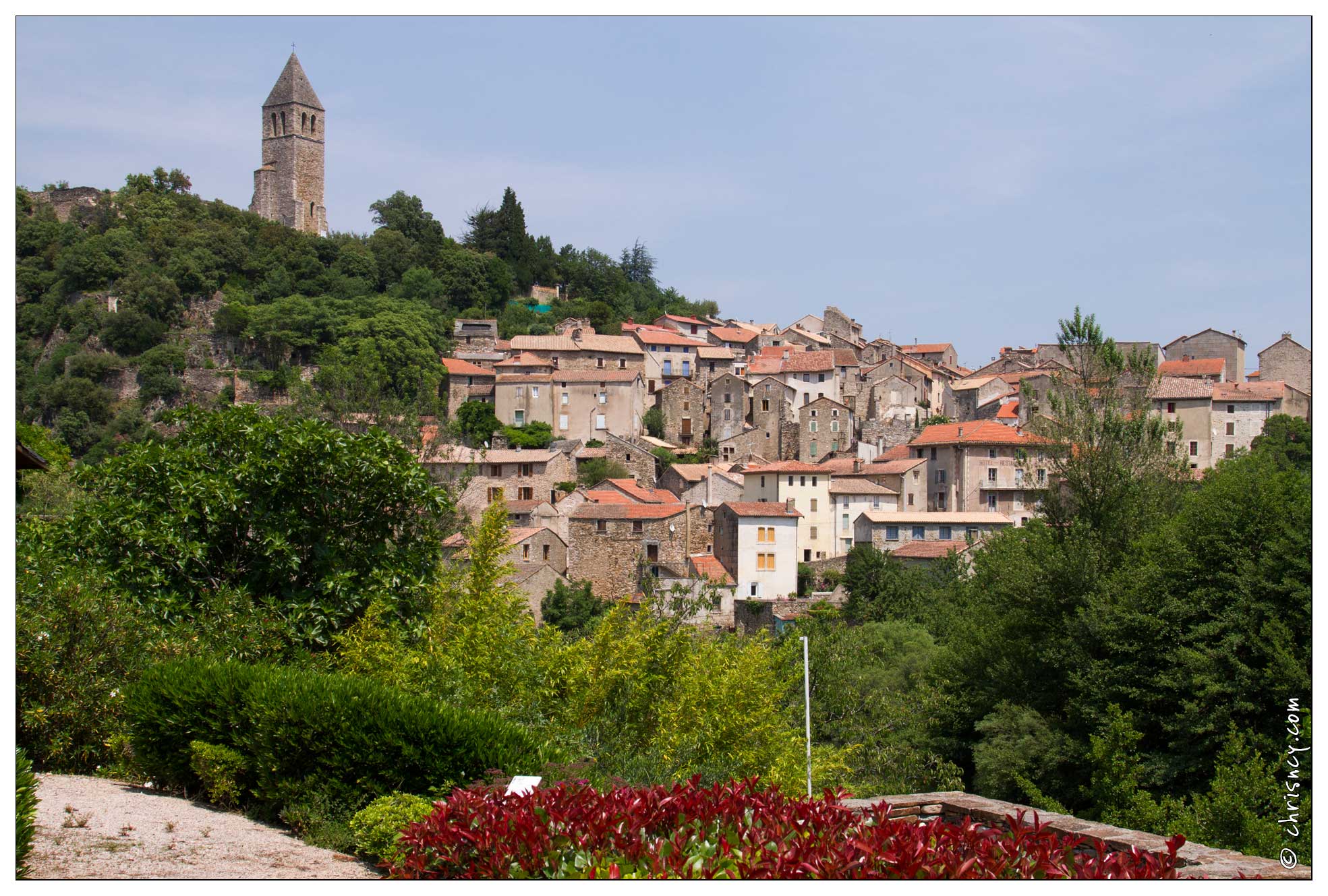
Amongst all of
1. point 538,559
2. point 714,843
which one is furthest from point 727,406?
point 714,843

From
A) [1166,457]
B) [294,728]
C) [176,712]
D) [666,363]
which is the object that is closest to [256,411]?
[176,712]

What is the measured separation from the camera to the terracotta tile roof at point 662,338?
77.5 meters

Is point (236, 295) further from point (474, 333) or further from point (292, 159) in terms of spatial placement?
point (292, 159)

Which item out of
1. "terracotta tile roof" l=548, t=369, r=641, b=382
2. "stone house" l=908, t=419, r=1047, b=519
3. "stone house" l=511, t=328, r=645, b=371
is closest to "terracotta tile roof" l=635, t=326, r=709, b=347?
"stone house" l=511, t=328, r=645, b=371

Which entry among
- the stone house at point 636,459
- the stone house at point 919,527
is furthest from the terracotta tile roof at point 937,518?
the stone house at point 636,459

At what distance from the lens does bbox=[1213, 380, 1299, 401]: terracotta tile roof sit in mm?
61656

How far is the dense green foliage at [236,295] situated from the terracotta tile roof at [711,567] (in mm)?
21329

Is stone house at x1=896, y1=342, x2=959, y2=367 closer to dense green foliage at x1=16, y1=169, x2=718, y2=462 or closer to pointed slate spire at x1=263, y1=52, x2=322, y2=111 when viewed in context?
dense green foliage at x1=16, y1=169, x2=718, y2=462

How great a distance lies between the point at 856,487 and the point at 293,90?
216ft

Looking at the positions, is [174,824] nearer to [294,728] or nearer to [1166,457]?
[294,728]

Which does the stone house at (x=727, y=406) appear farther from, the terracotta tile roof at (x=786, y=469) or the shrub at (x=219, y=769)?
the shrub at (x=219, y=769)

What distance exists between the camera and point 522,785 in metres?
7.16

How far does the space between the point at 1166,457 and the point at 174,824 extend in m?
19.4

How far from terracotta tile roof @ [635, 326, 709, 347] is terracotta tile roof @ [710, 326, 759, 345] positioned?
3.21 meters
